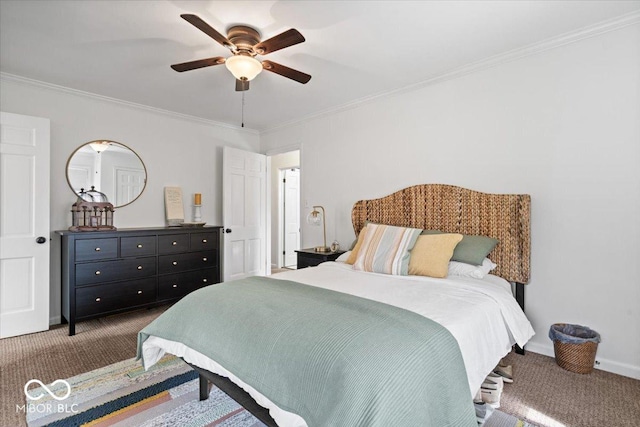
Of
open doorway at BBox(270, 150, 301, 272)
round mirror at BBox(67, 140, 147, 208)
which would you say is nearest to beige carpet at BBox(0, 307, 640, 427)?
round mirror at BBox(67, 140, 147, 208)

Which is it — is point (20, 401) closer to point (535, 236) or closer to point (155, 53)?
point (155, 53)

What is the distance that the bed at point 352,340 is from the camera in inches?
44.1

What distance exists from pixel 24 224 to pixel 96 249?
645 mm

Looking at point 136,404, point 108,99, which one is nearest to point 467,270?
point 136,404

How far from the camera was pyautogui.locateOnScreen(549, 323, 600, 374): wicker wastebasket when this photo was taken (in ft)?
7.26

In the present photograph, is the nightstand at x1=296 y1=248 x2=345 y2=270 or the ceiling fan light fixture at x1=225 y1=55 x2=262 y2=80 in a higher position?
the ceiling fan light fixture at x1=225 y1=55 x2=262 y2=80

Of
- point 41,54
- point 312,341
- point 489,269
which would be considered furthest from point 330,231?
point 41,54

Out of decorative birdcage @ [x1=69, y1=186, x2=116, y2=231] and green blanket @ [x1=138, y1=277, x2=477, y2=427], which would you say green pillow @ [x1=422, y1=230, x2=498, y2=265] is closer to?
green blanket @ [x1=138, y1=277, x2=477, y2=427]

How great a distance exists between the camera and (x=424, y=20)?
219cm

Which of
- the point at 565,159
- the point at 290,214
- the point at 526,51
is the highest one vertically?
the point at 526,51

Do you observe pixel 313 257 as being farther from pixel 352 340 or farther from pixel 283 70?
pixel 352 340

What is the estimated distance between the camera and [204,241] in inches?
161

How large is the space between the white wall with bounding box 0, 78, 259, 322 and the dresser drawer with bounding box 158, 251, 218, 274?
0.68 metres

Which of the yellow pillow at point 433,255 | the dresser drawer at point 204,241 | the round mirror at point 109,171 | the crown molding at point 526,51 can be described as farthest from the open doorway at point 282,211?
the yellow pillow at point 433,255
